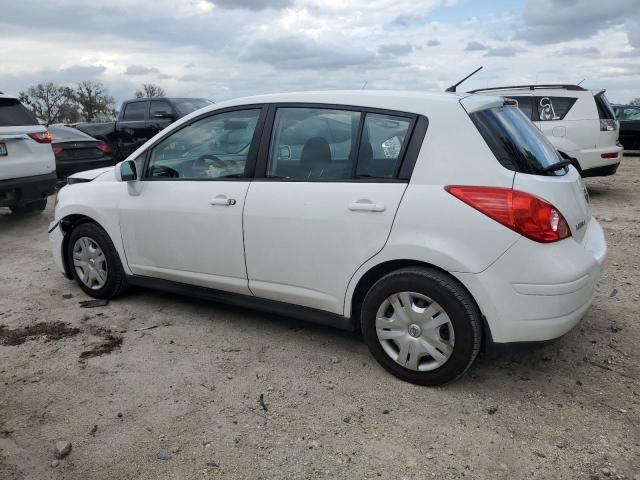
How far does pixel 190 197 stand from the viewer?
3898 millimetres

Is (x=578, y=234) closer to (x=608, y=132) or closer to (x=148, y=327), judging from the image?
(x=148, y=327)

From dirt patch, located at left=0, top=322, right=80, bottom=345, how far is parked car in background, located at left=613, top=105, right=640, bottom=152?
1636cm

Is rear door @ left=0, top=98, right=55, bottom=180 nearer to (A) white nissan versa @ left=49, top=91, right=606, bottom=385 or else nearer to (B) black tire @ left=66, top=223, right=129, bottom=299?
(B) black tire @ left=66, top=223, right=129, bottom=299

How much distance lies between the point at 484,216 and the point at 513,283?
1.23 ft

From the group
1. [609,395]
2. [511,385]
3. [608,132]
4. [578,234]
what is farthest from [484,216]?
[608,132]

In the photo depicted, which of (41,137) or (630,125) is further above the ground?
(41,137)

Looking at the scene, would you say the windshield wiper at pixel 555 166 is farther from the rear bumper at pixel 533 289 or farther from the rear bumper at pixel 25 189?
the rear bumper at pixel 25 189

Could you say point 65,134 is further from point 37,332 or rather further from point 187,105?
point 37,332

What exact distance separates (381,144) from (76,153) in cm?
789

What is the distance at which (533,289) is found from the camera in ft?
9.29

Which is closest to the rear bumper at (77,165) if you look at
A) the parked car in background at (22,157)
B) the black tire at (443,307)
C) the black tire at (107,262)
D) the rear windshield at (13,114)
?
the parked car in background at (22,157)

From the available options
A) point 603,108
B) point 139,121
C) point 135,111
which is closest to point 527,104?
point 603,108

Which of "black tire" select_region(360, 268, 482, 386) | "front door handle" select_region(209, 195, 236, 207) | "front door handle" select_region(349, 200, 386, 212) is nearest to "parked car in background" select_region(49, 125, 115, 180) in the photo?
"front door handle" select_region(209, 195, 236, 207)

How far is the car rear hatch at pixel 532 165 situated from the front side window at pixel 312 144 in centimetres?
77
